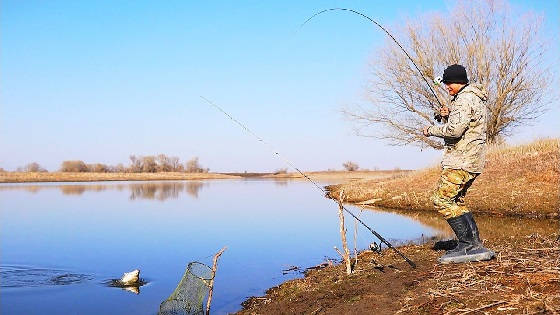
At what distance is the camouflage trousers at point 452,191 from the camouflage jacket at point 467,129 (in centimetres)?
9

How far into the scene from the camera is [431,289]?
5.04m

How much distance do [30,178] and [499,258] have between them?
210ft

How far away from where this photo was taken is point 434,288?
5.14 metres

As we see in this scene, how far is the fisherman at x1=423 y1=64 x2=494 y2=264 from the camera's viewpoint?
18.8ft

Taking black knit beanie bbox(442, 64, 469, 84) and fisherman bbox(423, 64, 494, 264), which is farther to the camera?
black knit beanie bbox(442, 64, 469, 84)

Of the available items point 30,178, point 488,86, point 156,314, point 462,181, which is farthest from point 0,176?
point 462,181

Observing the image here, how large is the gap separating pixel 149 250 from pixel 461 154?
9431 mm

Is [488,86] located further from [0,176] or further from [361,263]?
[0,176]

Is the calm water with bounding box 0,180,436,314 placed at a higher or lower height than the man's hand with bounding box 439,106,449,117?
lower

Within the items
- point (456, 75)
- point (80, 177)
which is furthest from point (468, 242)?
point (80, 177)

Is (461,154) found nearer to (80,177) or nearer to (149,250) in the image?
(149,250)

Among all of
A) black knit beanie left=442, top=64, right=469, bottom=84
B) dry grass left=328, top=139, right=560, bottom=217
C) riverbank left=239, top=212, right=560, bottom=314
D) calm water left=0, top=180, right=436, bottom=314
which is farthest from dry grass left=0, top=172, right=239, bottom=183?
black knit beanie left=442, top=64, right=469, bottom=84

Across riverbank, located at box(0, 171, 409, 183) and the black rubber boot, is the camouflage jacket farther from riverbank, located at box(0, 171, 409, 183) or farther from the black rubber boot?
riverbank, located at box(0, 171, 409, 183)

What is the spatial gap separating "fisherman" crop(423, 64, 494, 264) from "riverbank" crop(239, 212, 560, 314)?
0.32 meters
